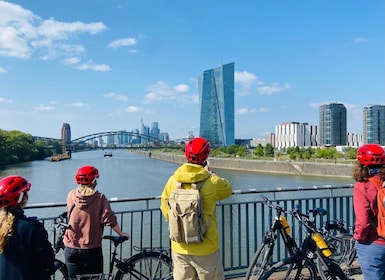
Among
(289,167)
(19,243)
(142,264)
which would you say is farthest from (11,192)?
(289,167)

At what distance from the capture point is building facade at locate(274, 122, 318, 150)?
137 m

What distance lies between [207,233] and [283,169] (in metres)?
59.8

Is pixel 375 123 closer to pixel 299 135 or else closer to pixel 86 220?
pixel 299 135

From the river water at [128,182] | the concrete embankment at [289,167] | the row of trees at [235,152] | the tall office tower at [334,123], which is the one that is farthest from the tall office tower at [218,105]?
the river water at [128,182]

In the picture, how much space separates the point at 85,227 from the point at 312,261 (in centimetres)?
231

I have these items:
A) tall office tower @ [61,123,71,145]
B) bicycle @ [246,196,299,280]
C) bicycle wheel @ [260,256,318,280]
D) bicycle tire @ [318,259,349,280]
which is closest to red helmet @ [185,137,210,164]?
bicycle @ [246,196,299,280]

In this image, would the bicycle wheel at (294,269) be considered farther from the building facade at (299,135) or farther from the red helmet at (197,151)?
the building facade at (299,135)

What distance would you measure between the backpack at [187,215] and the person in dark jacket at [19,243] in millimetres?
912

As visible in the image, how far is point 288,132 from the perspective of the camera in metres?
141

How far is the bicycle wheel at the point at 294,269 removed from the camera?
3651mm

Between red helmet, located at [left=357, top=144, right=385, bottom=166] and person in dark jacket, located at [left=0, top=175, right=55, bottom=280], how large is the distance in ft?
8.53

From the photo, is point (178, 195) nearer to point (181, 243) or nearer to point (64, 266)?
point (181, 243)

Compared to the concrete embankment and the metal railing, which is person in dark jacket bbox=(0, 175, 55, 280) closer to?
the metal railing

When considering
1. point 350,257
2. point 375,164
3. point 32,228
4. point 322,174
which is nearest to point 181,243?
point 32,228
